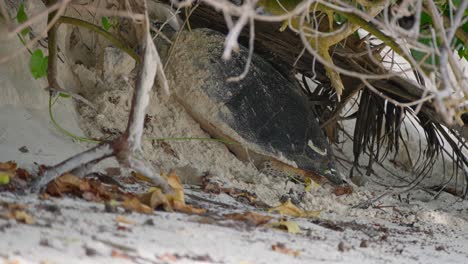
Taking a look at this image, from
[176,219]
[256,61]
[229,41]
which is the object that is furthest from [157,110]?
[229,41]

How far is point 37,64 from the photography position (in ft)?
8.81

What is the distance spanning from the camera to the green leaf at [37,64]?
2.67 m

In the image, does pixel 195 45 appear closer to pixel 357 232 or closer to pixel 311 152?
pixel 311 152

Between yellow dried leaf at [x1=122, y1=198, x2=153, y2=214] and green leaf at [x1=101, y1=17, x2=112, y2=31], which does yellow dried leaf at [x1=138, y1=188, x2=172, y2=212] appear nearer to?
yellow dried leaf at [x1=122, y1=198, x2=153, y2=214]

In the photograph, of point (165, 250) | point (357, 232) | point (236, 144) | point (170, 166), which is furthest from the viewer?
point (236, 144)

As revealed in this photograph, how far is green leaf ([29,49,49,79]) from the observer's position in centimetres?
267

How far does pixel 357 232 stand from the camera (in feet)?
8.29

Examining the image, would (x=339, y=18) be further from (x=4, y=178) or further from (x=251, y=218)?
(x=4, y=178)

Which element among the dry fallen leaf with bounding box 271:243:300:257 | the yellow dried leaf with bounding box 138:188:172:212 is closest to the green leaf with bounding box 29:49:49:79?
the yellow dried leaf with bounding box 138:188:172:212

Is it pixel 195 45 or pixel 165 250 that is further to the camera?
pixel 195 45

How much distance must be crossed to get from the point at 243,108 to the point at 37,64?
951 mm

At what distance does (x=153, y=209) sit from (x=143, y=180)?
0.55 m

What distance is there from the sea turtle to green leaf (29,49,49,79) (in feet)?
2.17

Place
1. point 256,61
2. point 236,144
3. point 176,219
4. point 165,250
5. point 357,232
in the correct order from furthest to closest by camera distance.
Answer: point 256,61 < point 236,144 < point 357,232 < point 176,219 < point 165,250
